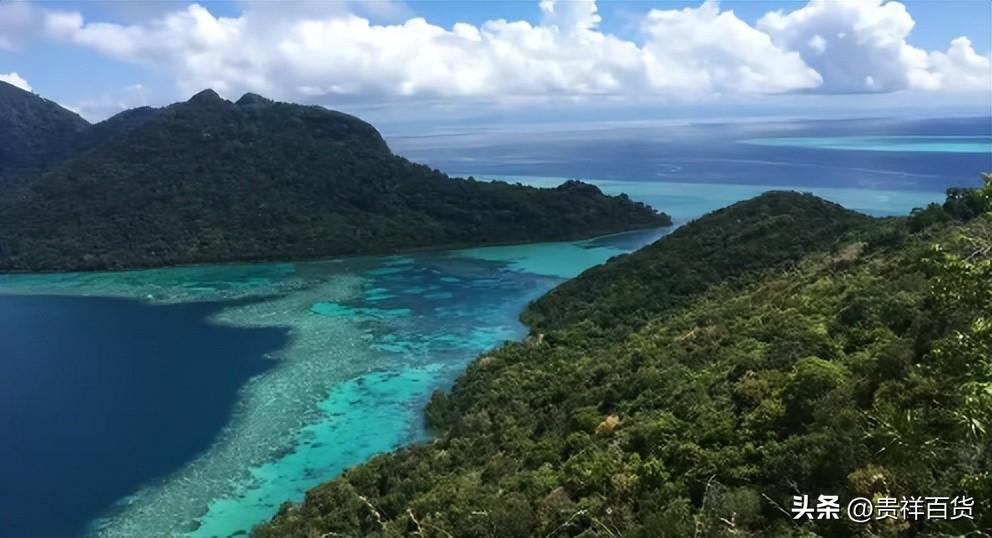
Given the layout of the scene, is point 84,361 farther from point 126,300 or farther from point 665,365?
point 665,365

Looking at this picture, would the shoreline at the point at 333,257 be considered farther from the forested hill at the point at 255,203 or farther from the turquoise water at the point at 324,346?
the turquoise water at the point at 324,346

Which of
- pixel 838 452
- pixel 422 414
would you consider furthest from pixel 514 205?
pixel 838 452

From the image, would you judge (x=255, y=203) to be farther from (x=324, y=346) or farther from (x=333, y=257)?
(x=324, y=346)

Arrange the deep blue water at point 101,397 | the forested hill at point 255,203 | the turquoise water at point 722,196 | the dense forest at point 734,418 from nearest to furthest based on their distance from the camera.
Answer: the dense forest at point 734,418 → the deep blue water at point 101,397 → the forested hill at point 255,203 → the turquoise water at point 722,196

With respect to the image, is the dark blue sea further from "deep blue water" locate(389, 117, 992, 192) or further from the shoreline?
"deep blue water" locate(389, 117, 992, 192)

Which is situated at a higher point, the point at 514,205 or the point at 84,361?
the point at 514,205

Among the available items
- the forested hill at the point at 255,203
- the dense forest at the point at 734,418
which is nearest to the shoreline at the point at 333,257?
the forested hill at the point at 255,203
